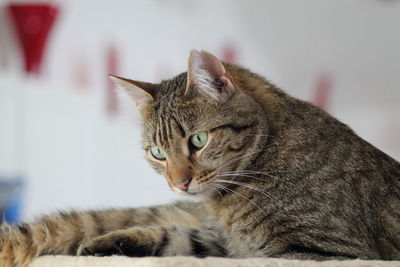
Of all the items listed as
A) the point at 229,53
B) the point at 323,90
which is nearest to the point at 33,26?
the point at 229,53

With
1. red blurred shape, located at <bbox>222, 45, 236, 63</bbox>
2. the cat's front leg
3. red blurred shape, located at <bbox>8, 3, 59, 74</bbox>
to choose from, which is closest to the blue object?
red blurred shape, located at <bbox>8, 3, 59, 74</bbox>

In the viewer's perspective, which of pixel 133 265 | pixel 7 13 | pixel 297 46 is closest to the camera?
pixel 133 265

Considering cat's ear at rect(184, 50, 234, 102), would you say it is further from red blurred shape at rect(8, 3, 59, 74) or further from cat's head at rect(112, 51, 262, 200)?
red blurred shape at rect(8, 3, 59, 74)

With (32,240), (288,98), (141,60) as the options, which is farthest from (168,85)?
(141,60)

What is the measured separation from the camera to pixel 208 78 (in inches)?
44.2

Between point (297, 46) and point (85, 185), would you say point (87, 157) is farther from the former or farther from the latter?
point (297, 46)

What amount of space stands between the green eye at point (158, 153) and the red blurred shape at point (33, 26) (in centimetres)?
177

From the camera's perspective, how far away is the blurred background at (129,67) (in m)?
2.82

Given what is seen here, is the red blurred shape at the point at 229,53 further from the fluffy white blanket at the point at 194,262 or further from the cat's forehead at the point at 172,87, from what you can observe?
the fluffy white blanket at the point at 194,262

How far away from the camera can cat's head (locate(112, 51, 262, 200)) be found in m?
1.12

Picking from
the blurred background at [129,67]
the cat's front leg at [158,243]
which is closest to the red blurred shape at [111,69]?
the blurred background at [129,67]

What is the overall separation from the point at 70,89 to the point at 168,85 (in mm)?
1757

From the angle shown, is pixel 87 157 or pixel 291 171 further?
pixel 87 157

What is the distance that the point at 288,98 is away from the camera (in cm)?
125
